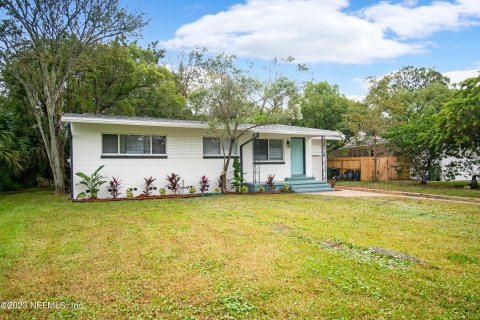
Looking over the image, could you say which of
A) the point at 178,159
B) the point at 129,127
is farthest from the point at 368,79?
the point at 129,127

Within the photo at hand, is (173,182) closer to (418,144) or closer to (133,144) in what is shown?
(133,144)

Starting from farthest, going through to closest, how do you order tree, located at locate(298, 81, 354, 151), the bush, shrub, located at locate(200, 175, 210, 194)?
tree, located at locate(298, 81, 354, 151) < the bush < shrub, located at locate(200, 175, 210, 194)

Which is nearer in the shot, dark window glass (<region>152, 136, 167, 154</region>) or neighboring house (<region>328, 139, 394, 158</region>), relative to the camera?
dark window glass (<region>152, 136, 167, 154</region>)

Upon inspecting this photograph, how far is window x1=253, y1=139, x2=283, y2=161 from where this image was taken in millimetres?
14859

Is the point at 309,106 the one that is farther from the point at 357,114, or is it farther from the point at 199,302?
the point at 199,302

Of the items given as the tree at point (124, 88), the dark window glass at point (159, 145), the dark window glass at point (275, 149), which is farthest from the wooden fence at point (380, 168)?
the dark window glass at point (159, 145)

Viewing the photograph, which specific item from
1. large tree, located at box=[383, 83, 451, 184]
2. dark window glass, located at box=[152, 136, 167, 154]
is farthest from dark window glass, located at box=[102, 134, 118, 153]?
large tree, located at box=[383, 83, 451, 184]

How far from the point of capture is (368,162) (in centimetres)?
2189

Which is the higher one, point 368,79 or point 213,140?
point 368,79

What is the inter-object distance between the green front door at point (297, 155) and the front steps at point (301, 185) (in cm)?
48

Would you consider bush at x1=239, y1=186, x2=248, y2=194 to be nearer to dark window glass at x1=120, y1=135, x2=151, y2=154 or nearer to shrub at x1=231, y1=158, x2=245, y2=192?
shrub at x1=231, y1=158, x2=245, y2=192

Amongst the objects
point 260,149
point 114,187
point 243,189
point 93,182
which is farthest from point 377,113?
point 93,182

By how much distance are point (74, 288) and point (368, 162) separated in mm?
21114

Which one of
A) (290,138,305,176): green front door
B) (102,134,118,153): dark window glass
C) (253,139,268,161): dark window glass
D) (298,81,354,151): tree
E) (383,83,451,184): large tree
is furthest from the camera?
(298,81,354,151): tree
